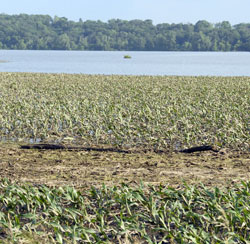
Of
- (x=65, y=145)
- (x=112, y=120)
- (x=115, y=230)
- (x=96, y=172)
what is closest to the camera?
(x=115, y=230)

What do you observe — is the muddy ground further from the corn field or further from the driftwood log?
the corn field

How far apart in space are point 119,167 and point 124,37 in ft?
593

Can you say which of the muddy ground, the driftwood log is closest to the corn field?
the driftwood log

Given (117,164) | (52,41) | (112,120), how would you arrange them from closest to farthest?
1. (117,164)
2. (112,120)
3. (52,41)

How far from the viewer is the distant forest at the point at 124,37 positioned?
170 meters

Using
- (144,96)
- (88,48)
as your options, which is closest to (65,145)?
(144,96)

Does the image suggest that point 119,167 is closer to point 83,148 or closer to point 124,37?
point 83,148

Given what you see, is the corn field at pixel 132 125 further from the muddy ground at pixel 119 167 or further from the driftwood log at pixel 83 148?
the muddy ground at pixel 119 167

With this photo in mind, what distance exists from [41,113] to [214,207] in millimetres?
10970

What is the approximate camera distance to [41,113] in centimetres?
1691

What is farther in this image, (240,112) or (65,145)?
(240,112)

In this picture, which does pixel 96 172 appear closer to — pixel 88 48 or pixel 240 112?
pixel 240 112

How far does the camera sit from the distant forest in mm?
170375

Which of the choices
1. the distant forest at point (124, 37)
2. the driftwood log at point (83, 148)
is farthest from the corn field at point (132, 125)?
the distant forest at point (124, 37)
